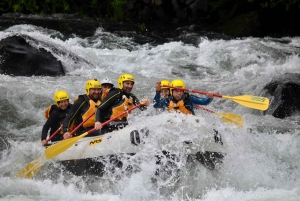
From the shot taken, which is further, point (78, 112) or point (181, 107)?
point (78, 112)

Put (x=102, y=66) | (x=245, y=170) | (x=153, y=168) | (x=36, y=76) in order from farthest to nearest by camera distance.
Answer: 1. (x=102, y=66)
2. (x=36, y=76)
3. (x=245, y=170)
4. (x=153, y=168)

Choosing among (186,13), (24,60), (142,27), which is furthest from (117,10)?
(24,60)

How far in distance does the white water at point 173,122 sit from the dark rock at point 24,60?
261 millimetres

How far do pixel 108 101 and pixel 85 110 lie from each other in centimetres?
46

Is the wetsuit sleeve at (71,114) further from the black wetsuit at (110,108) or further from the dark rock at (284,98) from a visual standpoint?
the dark rock at (284,98)

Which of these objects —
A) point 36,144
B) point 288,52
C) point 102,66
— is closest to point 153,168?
point 36,144

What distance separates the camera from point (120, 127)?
263 inches

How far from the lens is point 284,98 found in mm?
9266

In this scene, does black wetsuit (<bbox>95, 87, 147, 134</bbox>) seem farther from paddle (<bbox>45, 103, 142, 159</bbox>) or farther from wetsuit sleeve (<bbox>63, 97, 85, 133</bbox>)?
wetsuit sleeve (<bbox>63, 97, 85, 133</bbox>)

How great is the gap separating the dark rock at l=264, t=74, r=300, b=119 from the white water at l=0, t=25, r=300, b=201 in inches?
8.4

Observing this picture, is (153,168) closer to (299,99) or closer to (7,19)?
(299,99)

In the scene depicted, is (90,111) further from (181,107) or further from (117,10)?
(117,10)

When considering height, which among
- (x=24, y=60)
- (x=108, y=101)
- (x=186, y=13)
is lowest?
(x=108, y=101)

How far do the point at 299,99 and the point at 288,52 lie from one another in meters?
3.53
